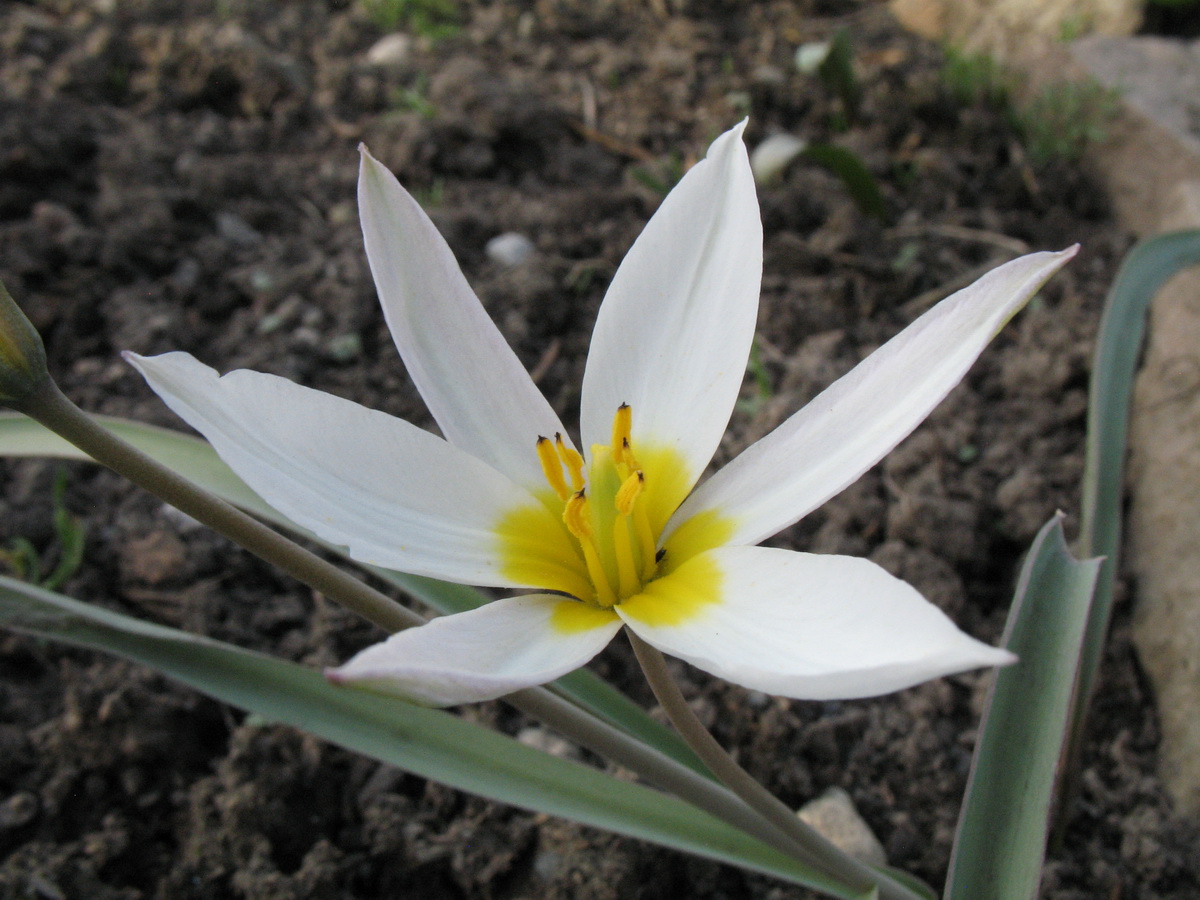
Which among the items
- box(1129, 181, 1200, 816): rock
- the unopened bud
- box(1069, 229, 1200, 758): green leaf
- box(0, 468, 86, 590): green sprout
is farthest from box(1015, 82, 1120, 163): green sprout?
the unopened bud

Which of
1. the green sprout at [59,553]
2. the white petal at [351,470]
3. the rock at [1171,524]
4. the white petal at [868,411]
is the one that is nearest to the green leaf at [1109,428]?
the rock at [1171,524]

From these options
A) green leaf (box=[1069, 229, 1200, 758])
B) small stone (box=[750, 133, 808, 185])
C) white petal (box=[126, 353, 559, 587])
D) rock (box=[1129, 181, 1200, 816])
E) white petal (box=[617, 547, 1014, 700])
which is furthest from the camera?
small stone (box=[750, 133, 808, 185])

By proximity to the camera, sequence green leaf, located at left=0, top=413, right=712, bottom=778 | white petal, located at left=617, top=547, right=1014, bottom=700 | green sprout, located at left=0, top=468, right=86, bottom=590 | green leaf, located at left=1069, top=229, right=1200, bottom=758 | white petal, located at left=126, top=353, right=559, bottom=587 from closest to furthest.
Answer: white petal, located at left=617, top=547, right=1014, bottom=700 → white petal, located at left=126, top=353, right=559, bottom=587 → green leaf, located at left=0, top=413, right=712, bottom=778 → green leaf, located at left=1069, top=229, right=1200, bottom=758 → green sprout, located at left=0, top=468, right=86, bottom=590

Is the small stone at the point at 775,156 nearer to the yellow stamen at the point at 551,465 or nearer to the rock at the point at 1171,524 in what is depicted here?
the rock at the point at 1171,524

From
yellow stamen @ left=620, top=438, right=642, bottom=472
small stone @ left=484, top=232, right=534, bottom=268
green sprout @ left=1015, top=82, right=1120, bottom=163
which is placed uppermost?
green sprout @ left=1015, top=82, right=1120, bottom=163

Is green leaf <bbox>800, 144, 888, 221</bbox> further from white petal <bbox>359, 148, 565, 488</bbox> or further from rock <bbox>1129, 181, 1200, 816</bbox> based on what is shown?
white petal <bbox>359, 148, 565, 488</bbox>

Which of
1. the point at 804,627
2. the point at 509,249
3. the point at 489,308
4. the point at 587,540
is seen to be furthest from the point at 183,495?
the point at 509,249

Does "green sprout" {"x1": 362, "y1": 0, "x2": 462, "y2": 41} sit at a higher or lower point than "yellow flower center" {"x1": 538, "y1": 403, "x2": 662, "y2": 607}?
higher

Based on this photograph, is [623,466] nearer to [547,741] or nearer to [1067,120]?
[547,741]
